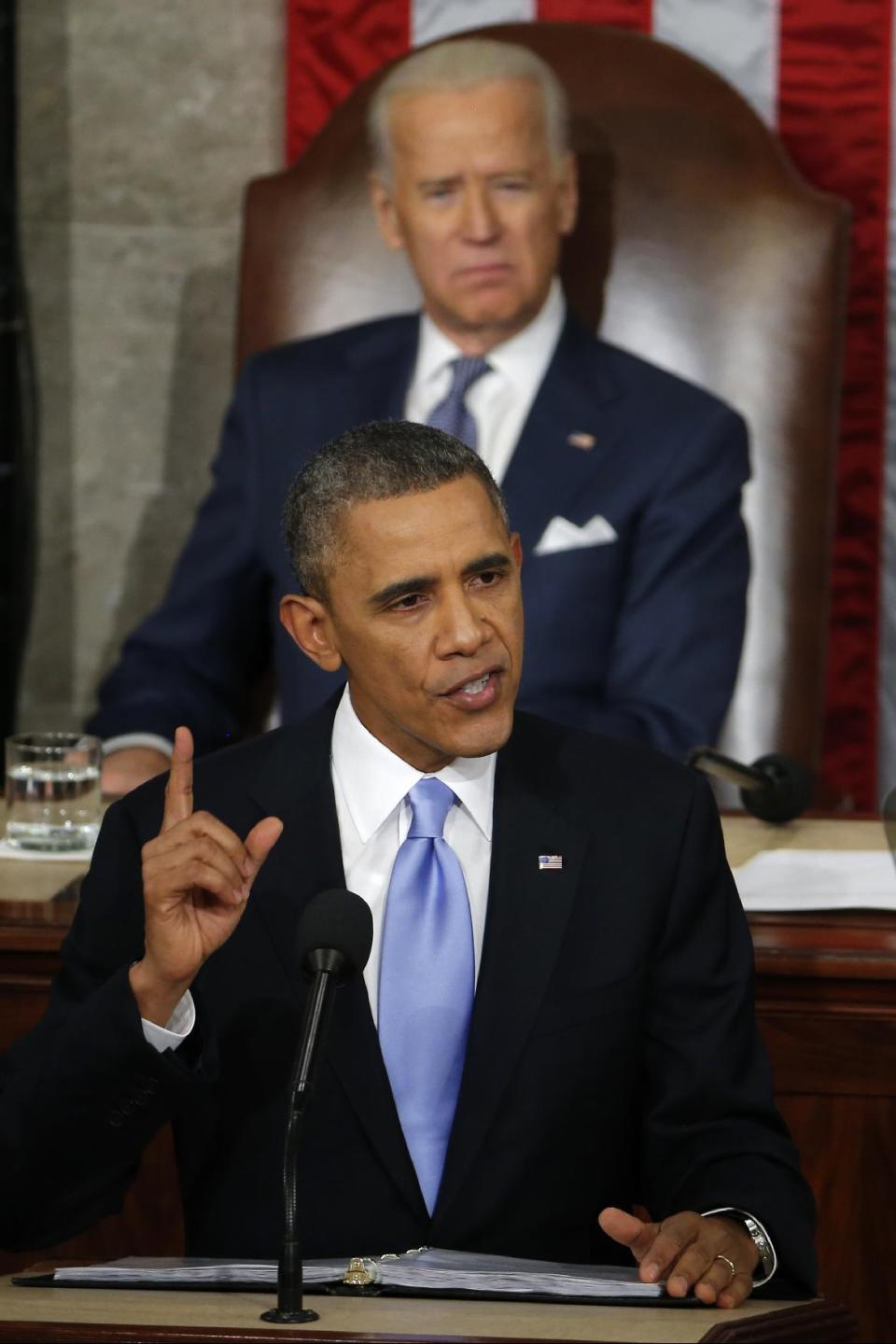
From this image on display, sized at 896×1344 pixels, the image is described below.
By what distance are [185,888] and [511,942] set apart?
0.34 m

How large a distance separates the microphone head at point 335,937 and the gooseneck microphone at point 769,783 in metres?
1.09

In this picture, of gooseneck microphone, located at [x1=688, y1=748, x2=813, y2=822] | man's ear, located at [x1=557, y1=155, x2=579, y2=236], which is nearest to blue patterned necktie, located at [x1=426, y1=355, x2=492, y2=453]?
man's ear, located at [x1=557, y1=155, x2=579, y2=236]

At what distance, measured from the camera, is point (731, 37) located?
394cm

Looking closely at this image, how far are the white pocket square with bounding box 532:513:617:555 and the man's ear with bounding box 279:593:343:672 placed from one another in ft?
5.03

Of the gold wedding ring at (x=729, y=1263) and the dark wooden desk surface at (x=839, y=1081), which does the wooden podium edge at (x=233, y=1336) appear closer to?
the gold wedding ring at (x=729, y=1263)

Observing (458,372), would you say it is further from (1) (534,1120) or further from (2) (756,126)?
(1) (534,1120)

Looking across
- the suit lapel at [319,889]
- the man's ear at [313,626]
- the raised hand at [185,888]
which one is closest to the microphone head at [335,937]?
the raised hand at [185,888]

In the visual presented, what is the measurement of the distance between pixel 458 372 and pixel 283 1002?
6.65ft

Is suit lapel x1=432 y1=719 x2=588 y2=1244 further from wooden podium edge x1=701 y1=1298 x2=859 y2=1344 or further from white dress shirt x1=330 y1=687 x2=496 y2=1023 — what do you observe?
wooden podium edge x1=701 y1=1298 x2=859 y2=1344

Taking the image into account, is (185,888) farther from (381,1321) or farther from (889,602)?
(889,602)

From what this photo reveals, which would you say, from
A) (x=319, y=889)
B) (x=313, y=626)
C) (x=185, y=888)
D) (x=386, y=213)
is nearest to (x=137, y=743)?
(x=386, y=213)

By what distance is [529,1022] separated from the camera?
5.63ft

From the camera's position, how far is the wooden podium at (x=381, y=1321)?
4.17ft

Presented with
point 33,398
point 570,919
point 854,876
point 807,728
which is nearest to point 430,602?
point 570,919
